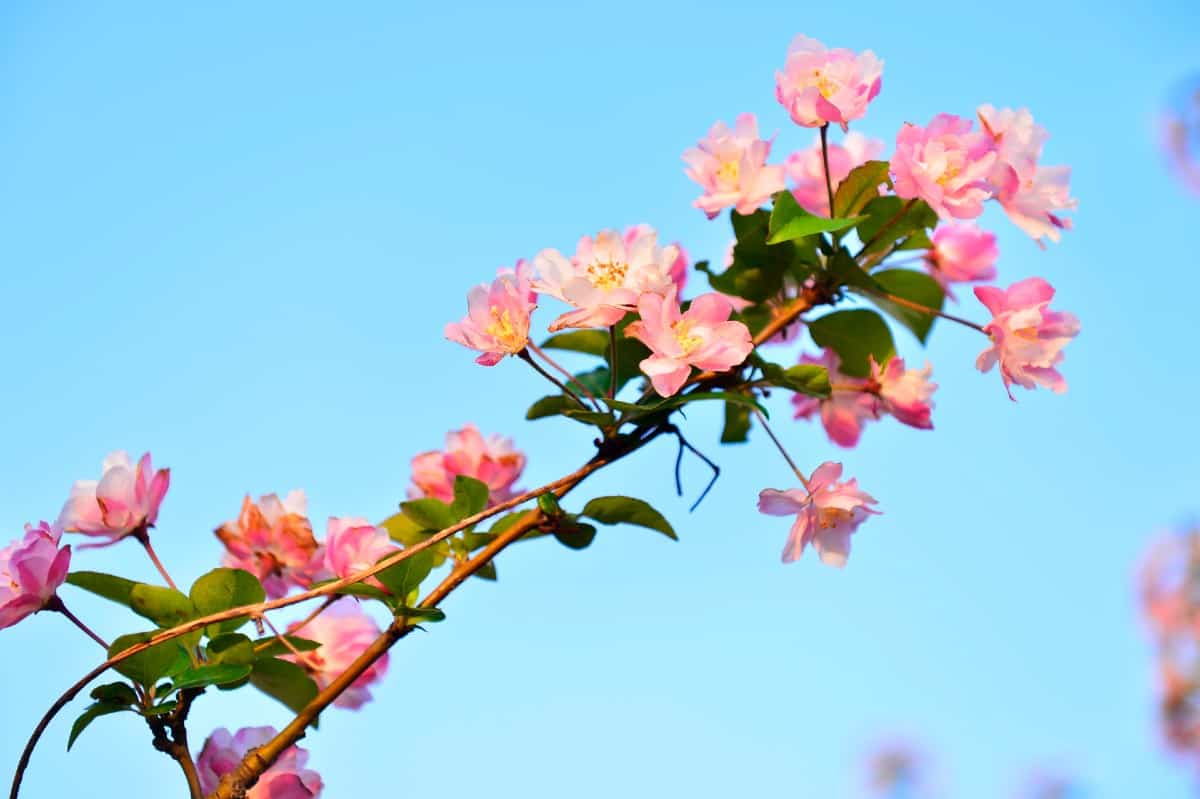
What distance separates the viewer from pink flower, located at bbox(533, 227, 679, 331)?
954 millimetres

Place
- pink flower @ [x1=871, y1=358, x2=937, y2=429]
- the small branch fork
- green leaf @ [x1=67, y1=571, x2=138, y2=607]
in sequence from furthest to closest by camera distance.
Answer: pink flower @ [x1=871, y1=358, x2=937, y2=429] < green leaf @ [x1=67, y1=571, x2=138, y2=607] < the small branch fork

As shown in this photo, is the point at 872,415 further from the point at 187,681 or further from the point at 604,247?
the point at 187,681

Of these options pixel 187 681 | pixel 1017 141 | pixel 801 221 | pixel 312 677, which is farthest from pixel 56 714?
pixel 1017 141

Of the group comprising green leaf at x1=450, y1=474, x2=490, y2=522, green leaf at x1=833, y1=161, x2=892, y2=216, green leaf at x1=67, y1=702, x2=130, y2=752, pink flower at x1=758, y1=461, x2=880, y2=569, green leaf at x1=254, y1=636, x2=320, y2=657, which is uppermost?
green leaf at x1=833, y1=161, x2=892, y2=216

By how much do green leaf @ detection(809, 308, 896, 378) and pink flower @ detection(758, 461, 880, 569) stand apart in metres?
0.22

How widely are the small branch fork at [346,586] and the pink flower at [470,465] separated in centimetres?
21

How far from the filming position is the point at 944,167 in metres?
1.03

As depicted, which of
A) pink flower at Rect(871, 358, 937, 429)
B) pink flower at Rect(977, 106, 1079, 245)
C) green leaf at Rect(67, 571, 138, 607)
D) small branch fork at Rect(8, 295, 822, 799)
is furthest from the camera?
pink flower at Rect(871, 358, 937, 429)

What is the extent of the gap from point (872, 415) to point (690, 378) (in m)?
0.35

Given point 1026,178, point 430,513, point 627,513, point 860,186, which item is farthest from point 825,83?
point 430,513

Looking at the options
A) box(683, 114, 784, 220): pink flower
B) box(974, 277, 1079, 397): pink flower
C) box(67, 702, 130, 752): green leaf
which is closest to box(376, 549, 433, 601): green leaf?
box(67, 702, 130, 752): green leaf

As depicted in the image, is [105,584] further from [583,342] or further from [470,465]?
[583,342]

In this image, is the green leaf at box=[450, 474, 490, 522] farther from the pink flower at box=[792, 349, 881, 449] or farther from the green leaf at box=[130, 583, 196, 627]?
the pink flower at box=[792, 349, 881, 449]

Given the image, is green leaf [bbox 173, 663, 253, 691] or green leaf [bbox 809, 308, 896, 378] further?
green leaf [bbox 809, 308, 896, 378]
